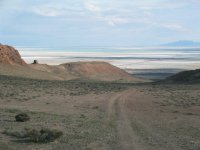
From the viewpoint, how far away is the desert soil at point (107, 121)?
55.0 feet

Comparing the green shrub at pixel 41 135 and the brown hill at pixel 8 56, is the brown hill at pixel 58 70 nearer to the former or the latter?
the brown hill at pixel 8 56

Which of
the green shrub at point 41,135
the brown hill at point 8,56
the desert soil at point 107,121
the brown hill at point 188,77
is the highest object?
the brown hill at point 8,56

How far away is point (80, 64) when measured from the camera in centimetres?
11894

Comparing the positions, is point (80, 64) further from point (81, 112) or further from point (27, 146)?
point (27, 146)

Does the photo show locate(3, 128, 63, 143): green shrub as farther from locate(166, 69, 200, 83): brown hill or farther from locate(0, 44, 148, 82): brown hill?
locate(0, 44, 148, 82): brown hill

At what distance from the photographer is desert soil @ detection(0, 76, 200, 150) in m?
16.8

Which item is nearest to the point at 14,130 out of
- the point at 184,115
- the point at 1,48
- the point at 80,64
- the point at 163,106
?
the point at 184,115

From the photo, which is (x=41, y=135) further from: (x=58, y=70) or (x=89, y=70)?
(x=89, y=70)

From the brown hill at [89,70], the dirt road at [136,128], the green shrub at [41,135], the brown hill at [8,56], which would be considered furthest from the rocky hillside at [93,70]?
the green shrub at [41,135]

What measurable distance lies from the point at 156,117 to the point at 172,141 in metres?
9.22

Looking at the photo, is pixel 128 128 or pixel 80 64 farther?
pixel 80 64

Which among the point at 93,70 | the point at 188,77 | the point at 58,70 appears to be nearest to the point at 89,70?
the point at 93,70

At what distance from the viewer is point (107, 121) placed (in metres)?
23.7

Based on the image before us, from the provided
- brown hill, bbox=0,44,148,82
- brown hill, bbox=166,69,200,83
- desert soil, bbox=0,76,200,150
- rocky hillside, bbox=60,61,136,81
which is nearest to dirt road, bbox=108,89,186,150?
desert soil, bbox=0,76,200,150
